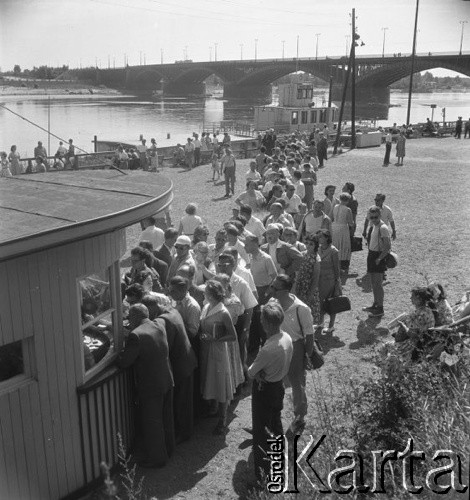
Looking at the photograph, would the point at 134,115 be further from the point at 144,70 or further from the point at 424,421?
the point at 424,421

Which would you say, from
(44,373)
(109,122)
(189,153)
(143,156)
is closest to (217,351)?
(44,373)

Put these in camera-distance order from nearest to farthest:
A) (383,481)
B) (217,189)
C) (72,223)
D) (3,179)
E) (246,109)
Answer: (383,481)
(72,223)
(3,179)
(217,189)
(246,109)

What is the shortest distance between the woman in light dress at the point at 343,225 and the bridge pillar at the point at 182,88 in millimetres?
96895

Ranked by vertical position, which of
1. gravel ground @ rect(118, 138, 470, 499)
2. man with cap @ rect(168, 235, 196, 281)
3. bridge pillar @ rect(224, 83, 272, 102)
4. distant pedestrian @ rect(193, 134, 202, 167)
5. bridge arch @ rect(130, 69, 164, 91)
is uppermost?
bridge arch @ rect(130, 69, 164, 91)

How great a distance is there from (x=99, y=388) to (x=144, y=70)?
10173cm

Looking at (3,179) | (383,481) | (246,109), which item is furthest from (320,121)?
(246,109)

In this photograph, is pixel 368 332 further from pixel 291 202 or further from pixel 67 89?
pixel 67 89

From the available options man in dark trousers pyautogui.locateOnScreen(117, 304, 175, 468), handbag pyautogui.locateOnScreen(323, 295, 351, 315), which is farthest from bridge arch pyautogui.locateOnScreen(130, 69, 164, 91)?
man in dark trousers pyautogui.locateOnScreen(117, 304, 175, 468)

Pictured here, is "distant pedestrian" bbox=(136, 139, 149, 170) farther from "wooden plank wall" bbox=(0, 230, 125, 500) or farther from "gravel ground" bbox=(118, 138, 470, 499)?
"wooden plank wall" bbox=(0, 230, 125, 500)

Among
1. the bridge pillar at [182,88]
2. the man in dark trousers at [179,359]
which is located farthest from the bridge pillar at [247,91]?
the man in dark trousers at [179,359]

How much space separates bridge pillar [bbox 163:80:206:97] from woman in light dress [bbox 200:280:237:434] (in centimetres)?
10056

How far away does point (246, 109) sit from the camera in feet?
258

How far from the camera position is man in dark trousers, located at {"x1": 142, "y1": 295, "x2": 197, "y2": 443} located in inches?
194

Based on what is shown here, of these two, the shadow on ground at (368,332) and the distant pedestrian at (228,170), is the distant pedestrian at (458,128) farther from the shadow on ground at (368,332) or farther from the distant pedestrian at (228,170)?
the shadow on ground at (368,332)
